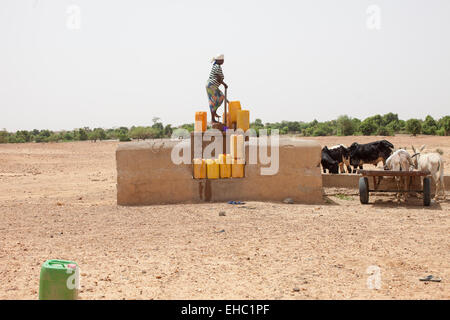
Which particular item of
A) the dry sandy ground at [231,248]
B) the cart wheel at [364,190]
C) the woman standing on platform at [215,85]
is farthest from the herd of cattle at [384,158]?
the woman standing on platform at [215,85]

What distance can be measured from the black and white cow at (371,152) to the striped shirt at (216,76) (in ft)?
14.4

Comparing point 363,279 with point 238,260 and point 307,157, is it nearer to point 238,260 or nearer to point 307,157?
point 238,260

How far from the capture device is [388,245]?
6590 millimetres

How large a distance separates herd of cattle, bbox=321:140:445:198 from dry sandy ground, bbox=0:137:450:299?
825mm

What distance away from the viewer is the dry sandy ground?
15.9ft

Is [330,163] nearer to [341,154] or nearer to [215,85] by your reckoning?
[341,154]

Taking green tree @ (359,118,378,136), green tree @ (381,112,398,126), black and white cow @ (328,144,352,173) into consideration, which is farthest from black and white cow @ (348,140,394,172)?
green tree @ (381,112,398,126)

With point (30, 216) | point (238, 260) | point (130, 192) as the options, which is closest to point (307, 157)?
point (130, 192)

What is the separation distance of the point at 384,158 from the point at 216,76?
17.1 feet

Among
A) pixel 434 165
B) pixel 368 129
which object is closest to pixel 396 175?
pixel 434 165

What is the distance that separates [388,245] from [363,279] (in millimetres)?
1694

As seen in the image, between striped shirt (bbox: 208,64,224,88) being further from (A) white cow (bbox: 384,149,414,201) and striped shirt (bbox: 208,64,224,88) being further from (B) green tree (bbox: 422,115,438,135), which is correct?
(B) green tree (bbox: 422,115,438,135)

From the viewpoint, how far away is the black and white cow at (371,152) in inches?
508

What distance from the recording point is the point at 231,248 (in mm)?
6484
